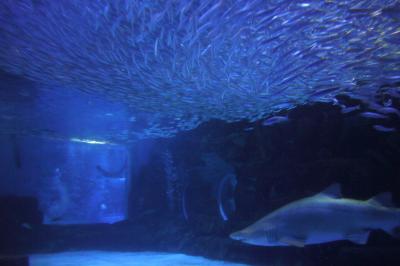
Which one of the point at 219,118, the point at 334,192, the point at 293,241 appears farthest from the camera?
the point at 219,118

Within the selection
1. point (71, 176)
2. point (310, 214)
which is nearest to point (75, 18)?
point (310, 214)

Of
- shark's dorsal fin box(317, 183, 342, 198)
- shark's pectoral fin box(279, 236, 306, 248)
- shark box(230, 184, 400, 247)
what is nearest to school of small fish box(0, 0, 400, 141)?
shark's dorsal fin box(317, 183, 342, 198)

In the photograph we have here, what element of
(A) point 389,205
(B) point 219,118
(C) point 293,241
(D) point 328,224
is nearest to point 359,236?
(D) point 328,224

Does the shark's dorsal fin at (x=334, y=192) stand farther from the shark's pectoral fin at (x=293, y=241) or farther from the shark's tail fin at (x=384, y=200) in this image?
the shark's pectoral fin at (x=293, y=241)

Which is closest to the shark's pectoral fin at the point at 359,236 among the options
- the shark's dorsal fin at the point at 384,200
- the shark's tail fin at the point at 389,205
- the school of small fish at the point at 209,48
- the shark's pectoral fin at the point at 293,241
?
the shark's tail fin at the point at 389,205

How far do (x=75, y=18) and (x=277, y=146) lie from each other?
372 inches

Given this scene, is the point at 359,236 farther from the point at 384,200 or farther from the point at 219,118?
the point at 219,118

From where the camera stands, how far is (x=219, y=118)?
49.7 feet

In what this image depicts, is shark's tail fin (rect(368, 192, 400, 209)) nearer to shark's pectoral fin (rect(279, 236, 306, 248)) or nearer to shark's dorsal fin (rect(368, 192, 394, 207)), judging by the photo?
shark's dorsal fin (rect(368, 192, 394, 207))

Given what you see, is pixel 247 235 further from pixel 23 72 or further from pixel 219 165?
pixel 219 165

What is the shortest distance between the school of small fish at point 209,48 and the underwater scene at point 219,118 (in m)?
0.04

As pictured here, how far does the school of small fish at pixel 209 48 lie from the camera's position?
614cm

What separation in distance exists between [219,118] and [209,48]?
7.58m

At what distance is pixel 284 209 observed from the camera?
17.7 ft
